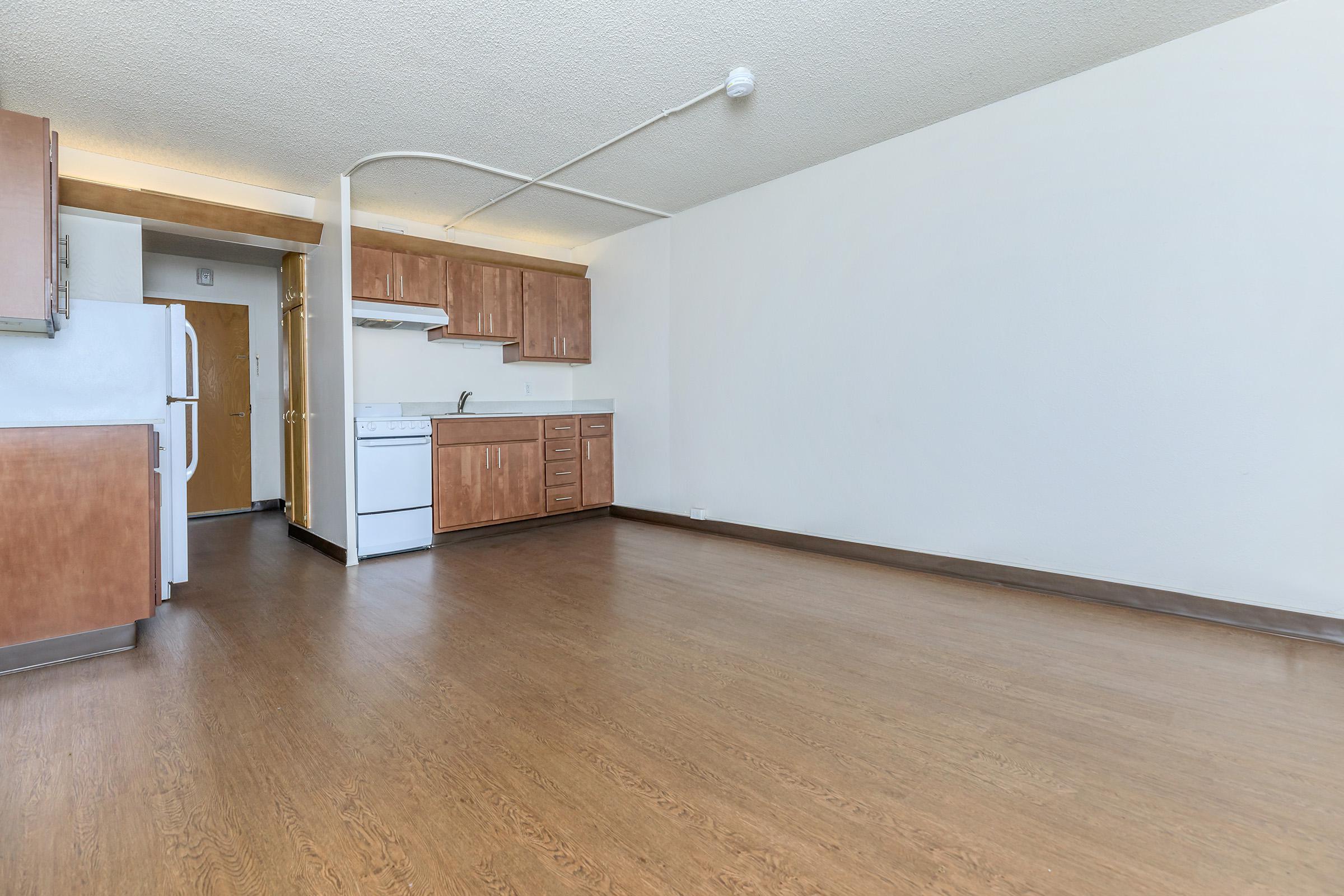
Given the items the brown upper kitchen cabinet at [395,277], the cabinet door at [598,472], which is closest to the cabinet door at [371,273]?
the brown upper kitchen cabinet at [395,277]

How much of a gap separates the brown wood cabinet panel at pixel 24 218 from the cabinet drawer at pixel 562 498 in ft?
11.4

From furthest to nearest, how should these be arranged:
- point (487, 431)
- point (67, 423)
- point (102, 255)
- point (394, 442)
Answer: point (487, 431) < point (394, 442) < point (102, 255) < point (67, 423)

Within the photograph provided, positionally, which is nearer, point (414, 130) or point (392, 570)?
point (414, 130)

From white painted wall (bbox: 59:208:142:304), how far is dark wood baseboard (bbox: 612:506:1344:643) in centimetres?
448

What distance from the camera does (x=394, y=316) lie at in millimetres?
4730

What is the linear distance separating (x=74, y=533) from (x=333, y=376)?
1.93 metres

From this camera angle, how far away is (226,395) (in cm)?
633

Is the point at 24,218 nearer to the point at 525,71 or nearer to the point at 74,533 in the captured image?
the point at 74,533

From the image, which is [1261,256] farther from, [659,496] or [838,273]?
[659,496]

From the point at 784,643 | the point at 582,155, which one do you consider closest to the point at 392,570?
the point at 784,643

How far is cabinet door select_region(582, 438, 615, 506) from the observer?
5.76 metres

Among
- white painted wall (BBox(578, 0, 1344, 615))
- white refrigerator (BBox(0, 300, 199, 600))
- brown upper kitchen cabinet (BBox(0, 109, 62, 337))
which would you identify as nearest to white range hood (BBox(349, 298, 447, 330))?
white refrigerator (BBox(0, 300, 199, 600))

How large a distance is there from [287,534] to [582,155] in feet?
13.0

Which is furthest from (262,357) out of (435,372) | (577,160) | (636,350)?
(577,160)
